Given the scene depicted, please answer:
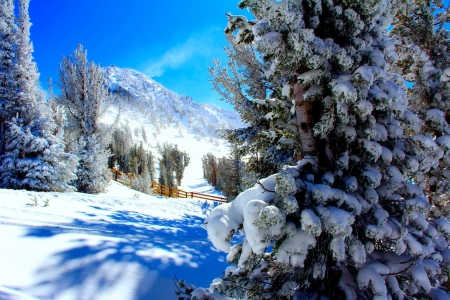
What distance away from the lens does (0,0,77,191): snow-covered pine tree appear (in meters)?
9.32

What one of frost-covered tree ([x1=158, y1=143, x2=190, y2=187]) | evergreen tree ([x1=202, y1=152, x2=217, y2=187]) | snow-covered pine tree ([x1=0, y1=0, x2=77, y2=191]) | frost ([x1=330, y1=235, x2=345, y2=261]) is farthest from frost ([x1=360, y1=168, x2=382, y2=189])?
evergreen tree ([x1=202, y1=152, x2=217, y2=187])

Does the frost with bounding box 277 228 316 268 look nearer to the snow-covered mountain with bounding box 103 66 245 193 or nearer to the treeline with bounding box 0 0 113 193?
the treeline with bounding box 0 0 113 193

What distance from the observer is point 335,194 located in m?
1.87

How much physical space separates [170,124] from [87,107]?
10258 centimetres

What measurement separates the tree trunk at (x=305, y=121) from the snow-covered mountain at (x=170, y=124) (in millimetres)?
40720

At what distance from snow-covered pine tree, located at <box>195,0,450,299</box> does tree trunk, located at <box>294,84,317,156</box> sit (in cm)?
1

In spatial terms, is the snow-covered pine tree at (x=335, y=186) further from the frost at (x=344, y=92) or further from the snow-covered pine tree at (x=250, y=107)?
the snow-covered pine tree at (x=250, y=107)

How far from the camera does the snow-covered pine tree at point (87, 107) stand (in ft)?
42.7

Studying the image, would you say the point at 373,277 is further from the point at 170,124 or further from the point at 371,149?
the point at 170,124

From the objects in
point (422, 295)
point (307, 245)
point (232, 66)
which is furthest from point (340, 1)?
point (232, 66)

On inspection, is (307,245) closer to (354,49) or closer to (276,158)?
(354,49)

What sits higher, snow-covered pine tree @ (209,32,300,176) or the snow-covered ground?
snow-covered pine tree @ (209,32,300,176)

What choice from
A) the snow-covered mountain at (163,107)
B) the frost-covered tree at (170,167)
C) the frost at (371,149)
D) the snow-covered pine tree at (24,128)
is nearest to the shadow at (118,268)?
the frost at (371,149)

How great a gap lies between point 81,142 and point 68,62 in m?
4.68
